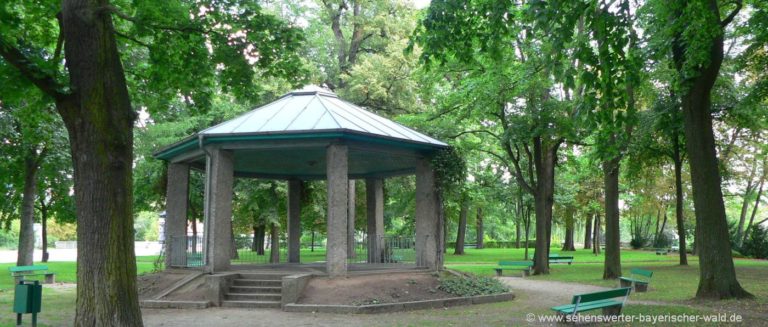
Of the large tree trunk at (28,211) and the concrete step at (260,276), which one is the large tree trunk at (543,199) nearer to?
the concrete step at (260,276)

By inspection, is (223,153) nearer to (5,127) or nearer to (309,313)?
(309,313)

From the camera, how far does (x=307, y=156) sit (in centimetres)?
1814

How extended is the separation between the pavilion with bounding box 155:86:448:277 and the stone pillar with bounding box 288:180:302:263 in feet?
7.05

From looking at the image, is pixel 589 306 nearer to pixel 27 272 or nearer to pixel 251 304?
pixel 251 304

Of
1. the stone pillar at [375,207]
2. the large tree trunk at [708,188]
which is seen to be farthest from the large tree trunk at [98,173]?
the stone pillar at [375,207]

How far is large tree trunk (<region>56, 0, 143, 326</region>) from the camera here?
26.2 feet

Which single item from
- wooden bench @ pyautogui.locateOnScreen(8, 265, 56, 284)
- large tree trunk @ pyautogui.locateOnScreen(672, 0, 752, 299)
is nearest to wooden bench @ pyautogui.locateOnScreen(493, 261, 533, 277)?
large tree trunk @ pyautogui.locateOnScreen(672, 0, 752, 299)

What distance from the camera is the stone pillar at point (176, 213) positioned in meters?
16.8

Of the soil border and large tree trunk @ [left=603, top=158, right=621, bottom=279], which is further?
large tree trunk @ [left=603, top=158, right=621, bottom=279]

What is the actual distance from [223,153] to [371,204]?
787 centimetres

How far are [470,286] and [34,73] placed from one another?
10495 millimetres

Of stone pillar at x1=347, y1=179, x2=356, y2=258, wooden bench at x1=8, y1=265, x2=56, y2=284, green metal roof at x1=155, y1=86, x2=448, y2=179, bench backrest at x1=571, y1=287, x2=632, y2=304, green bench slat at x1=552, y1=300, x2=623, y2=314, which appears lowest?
wooden bench at x1=8, y1=265, x2=56, y2=284

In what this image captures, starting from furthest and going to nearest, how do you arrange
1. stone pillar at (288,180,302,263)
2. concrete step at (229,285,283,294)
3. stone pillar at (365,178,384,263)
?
stone pillar at (365,178,384,263) < stone pillar at (288,180,302,263) < concrete step at (229,285,283,294)

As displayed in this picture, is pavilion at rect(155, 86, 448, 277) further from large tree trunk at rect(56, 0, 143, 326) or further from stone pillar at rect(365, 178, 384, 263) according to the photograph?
large tree trunk at rect(56, 0, 143, 326)
